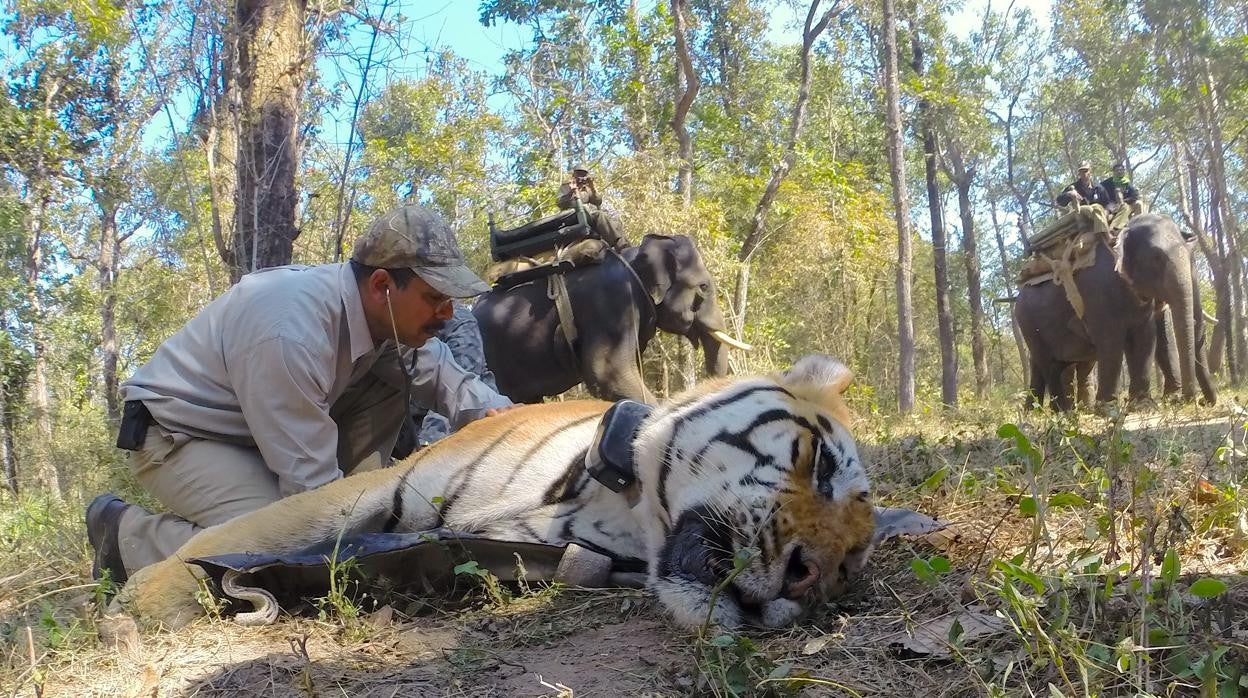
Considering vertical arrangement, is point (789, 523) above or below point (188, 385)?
below

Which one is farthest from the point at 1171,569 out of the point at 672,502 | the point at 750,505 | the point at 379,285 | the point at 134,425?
the point at 134,425

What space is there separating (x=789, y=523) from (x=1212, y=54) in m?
23.4

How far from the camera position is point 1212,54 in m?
20.6

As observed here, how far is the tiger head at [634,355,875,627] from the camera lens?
7.97 ft

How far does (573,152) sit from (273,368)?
1541cm

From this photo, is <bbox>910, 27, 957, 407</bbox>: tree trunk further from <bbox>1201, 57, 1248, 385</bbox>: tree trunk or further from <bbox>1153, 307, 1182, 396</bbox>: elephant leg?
<bbox>1153, 307, 1182, 396</bbox>: elephant leg

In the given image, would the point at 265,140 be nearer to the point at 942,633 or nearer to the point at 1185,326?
the point at 942,633

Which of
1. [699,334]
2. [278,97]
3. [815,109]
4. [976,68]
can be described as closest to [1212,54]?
[976,68]

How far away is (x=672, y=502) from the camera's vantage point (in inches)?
108

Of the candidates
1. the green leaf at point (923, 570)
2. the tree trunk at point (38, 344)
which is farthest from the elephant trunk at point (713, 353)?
the tree trunk at point (38, 344)

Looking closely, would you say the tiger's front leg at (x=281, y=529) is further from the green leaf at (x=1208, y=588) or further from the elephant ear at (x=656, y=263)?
the elephant ear at (x=656, y=263)

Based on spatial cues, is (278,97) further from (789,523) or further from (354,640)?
(789,523)

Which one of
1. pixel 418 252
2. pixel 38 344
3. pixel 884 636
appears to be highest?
pixel 38 344

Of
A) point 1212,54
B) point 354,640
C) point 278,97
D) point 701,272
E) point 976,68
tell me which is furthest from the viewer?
point 976,68
